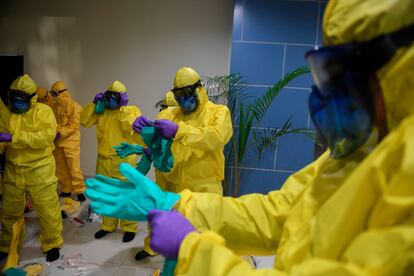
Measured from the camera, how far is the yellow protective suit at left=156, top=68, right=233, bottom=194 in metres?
2.13

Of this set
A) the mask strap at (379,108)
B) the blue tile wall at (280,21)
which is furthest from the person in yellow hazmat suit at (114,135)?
the mask strap at (379,108)

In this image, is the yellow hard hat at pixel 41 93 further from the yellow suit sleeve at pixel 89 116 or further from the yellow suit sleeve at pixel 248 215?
the yellow suit sleeve at pixel 248 215

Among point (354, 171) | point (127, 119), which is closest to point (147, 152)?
point (127, 119)

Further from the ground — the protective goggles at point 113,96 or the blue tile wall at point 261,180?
the protective goggles at point 113,96

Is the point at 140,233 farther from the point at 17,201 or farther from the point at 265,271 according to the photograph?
the point at 265,271

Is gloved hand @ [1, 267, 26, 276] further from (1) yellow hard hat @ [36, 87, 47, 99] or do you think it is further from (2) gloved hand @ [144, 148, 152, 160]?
(1) yellow hard hat @ [36, 87, 47, 99]

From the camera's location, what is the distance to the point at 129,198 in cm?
93

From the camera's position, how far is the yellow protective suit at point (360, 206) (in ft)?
1.60

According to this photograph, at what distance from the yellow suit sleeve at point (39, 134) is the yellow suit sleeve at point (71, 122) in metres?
1.27

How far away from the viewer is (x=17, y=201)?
99.6 inches

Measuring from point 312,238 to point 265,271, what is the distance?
0.11 metres

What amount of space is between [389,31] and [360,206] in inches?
12.0

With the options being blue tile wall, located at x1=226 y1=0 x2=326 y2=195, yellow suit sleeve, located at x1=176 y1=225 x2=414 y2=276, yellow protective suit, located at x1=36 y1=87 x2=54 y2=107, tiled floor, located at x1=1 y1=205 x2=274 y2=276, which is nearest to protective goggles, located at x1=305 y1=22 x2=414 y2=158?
yellow suit sleeve, located at x1=176 y1=225 x2=414 y2=276

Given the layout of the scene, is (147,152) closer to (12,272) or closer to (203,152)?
(203,152)
